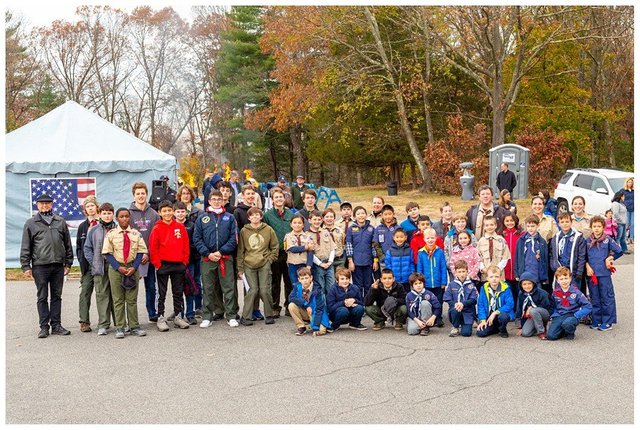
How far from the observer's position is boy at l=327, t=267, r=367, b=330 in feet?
31.5

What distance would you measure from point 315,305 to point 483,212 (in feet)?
10.1

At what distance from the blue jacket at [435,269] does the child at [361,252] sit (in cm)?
82

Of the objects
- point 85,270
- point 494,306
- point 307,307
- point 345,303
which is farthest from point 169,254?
point 494,306

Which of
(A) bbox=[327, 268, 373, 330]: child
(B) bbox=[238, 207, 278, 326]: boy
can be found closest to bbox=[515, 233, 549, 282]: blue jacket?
(A) bbox=[327, 268, 373, 330]: child

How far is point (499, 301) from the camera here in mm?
9219

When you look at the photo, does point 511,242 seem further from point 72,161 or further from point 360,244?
point 72,161

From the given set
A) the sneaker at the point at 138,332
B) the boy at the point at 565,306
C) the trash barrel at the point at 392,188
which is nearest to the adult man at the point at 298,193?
the sneaker at the point at 138,332

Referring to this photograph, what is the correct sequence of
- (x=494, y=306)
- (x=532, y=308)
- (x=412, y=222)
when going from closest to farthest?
(x=532, y=308)
(x=494, y=306)
(x=412, y=222)

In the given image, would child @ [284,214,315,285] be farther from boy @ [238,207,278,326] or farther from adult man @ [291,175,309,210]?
adult man @ [291,175,309,210]

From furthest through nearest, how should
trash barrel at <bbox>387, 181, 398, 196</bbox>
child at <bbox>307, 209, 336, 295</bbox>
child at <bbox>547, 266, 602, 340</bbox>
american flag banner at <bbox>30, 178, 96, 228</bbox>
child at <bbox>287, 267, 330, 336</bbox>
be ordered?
1. trash barrel at <bbox>387, 181, 398, 196</bbox>
2. american flag banner at <bbox>30, 178, 96, 228</bbox>
3. child at <bbox>307, 209, 336, 295</bbox>
4. child at <bbox>287, 267, 330, 336</bbox>
5. child at <bbox>547, 266, 602, 340</bbox>

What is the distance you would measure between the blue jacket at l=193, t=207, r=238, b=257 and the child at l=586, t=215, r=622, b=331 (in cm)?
469

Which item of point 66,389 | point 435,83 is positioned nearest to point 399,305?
point 66,389

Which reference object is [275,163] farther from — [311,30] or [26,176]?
[26,176]

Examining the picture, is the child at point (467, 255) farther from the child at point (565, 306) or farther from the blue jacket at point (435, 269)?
the child at point (565, 306)
